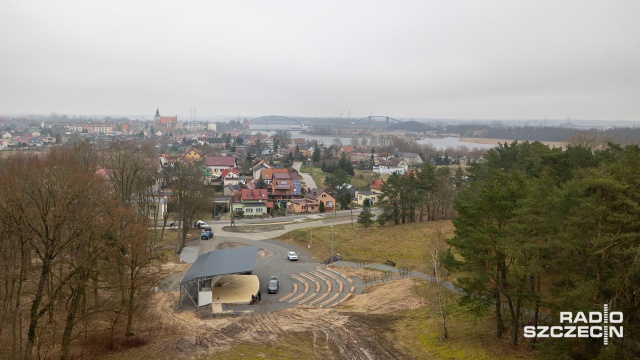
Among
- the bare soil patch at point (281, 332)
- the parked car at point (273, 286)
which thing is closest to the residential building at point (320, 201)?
the parked car at point (273, 286)

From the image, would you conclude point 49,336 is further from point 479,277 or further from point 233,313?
point 479,277

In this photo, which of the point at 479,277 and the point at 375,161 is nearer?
the point at 479,277

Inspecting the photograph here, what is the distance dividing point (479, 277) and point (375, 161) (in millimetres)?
82341

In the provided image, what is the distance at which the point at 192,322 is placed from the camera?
2270 centimetres

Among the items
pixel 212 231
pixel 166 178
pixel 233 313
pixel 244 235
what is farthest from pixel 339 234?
pixel 166 178

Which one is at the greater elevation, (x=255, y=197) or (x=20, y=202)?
(x=20, y=202)

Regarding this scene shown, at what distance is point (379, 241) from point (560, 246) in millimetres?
23330

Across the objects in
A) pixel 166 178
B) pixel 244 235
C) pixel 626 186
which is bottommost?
pixel 244 235

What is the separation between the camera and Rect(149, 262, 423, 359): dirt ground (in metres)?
18.8

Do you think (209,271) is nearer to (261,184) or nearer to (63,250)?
(63,250)

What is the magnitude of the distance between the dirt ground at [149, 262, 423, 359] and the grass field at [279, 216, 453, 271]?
271 inches

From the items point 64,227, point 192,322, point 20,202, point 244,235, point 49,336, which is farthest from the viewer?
point 244,235

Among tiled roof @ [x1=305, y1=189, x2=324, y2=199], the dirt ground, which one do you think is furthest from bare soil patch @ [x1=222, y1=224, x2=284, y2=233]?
the dirt ground

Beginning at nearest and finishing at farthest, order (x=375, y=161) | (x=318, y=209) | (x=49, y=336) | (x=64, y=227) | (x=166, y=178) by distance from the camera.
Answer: (x=64, y=227) → (x=49, y=336) → (x=166, y=178) → (x=318, y=209) → (x=375, y=161)
